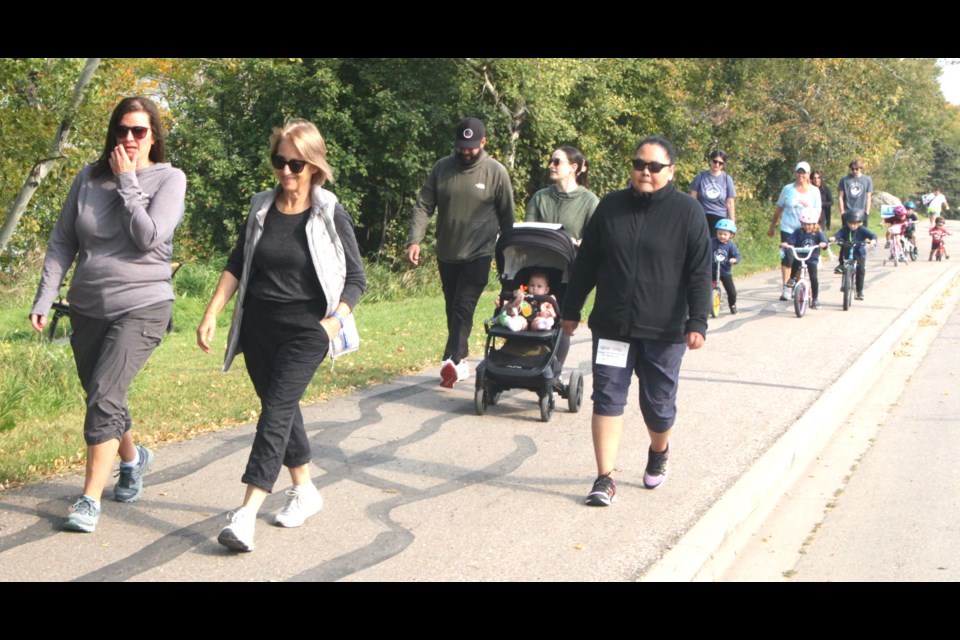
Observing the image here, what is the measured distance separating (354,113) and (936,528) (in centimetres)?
1817

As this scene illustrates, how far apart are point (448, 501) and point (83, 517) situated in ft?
6.45

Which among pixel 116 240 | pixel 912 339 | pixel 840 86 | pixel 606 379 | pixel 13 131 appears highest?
pixel 840 86

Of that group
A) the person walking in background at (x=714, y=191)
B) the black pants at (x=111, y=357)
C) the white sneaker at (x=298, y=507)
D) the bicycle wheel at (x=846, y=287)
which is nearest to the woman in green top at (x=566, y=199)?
the white sneaker at (x=298, y=507)

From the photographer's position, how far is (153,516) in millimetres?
5840

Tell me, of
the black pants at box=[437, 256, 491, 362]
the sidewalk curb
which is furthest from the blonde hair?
the black pants at box=[437, 256, 491, 362]

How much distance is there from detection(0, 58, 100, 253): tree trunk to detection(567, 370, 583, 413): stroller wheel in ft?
16.4

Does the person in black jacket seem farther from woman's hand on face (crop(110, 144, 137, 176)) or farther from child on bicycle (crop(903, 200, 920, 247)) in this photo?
child on bicycle (crop(903, 200, 920, 247))

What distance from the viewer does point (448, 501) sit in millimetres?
6309

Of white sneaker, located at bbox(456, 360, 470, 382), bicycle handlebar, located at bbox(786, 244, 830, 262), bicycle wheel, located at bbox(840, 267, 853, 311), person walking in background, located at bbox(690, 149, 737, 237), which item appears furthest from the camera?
bicycle wheel, located at bbox(840, 267, 853, 311)

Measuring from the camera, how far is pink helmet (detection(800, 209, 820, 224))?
15586 millimetres

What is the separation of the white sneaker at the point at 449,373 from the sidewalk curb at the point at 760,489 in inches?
107

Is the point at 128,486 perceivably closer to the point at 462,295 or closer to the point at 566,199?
the point at 462,295
